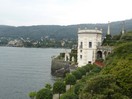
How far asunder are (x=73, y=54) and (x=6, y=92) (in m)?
33.1

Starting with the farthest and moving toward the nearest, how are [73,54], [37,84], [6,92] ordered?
[73,54] → [37,84] → [6,92]

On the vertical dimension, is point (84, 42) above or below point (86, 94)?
above

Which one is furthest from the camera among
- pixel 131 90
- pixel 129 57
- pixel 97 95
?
pixel 129 57

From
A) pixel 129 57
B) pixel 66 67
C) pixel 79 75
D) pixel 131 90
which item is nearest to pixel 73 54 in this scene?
pixel 66 67

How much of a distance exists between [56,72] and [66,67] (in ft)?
10.4

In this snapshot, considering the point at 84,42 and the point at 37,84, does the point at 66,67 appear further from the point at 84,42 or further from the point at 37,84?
the point at 37,84

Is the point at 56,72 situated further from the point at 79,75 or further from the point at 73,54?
the point at 79,75

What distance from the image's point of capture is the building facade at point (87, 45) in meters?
71.8

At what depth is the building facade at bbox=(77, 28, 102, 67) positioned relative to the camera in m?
71.8

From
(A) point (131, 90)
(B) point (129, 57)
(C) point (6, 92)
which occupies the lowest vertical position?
(C) point (6, 92)

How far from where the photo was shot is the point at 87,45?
237ft

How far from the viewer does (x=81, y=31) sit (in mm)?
72188

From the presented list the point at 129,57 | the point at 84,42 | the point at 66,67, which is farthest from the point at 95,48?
the point at 129,57

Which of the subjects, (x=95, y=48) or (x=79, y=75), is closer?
(x=79, y=75)
